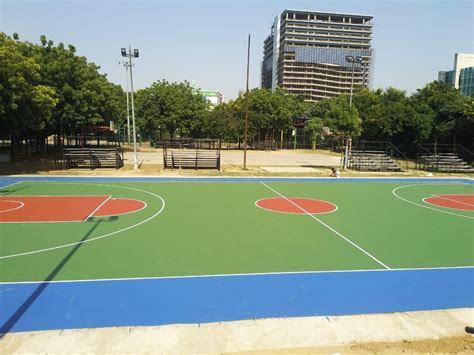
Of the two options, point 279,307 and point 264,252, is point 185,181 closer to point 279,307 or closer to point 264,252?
point 264,252

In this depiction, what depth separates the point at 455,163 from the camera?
28.4m

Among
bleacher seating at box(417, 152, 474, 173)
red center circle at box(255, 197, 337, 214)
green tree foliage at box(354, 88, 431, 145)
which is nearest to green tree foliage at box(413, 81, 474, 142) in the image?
green tree foliage at box(354, 88, 431, 145)

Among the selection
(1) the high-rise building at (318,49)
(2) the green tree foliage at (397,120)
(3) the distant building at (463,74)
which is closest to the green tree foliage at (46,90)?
(2) the green tree foliage at (397,120)

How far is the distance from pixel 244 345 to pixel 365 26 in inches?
6352

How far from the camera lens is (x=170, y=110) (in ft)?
154

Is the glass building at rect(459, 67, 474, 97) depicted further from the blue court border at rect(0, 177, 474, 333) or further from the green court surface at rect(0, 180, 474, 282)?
the blue court border at rect(0, 177, 474, 333)

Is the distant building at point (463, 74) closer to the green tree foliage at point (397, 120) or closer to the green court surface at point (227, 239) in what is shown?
the green tree foliage at point (397, 120)

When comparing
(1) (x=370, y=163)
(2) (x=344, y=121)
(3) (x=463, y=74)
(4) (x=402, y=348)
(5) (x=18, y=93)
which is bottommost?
(4) (x=402, y=348)

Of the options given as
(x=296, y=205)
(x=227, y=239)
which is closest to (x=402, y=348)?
(x=227, y=239)

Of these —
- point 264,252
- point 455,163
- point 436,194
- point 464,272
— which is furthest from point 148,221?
point 455,163

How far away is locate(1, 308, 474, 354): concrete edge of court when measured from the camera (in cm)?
518

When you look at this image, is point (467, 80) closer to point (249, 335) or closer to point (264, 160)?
point (264, 160)

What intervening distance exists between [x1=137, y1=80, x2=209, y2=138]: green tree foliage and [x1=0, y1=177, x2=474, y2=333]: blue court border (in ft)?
132

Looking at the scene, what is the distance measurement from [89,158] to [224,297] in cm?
1995
